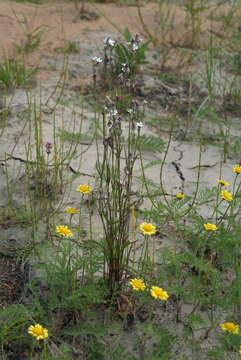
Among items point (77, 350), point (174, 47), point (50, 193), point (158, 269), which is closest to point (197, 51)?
point (174, 47)

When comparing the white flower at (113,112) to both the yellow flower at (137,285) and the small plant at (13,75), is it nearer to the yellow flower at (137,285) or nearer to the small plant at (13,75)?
the yellow flower at (137,285)

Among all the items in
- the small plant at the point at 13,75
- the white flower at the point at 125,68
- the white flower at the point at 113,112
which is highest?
the white flower at the point at 125,68

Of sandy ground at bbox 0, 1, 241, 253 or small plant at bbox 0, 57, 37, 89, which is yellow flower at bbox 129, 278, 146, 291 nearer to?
sandy ground at bbox 0, 1, 241, 253

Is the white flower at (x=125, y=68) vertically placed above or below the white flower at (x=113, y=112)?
above

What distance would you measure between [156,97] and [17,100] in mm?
987

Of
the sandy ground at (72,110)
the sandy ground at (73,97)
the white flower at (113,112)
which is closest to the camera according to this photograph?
the white flower at (113,112)

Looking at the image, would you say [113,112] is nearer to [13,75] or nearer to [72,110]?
[72,110]

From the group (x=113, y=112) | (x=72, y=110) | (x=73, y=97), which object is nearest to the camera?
(x=113, y=112)

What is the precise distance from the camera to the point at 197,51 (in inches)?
177

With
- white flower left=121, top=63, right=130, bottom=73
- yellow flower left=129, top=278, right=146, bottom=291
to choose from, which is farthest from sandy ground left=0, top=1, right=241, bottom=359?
white flower left=121, top=63, right=130, bottom=73

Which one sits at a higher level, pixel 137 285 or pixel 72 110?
pixel 72 110

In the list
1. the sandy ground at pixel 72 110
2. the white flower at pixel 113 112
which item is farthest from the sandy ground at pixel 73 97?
the white flower at pixel 113 112

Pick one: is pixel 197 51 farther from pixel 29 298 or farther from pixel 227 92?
pixel 29 298

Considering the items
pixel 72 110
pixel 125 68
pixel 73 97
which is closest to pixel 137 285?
pixel 125 68
